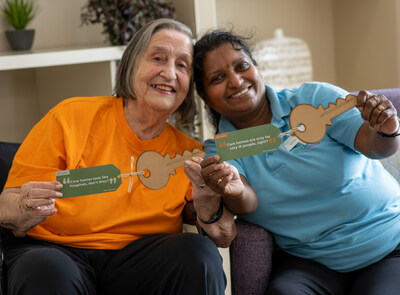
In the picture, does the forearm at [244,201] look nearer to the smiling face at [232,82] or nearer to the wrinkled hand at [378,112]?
the smiling face at [232,82]

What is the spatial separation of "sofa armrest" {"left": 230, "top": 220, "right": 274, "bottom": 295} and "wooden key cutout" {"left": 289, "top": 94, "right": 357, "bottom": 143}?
0.40 meters

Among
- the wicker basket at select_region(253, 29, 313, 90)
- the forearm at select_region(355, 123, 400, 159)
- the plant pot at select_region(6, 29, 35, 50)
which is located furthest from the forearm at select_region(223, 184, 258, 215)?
the wicker basket at select_region(253, 29, 313, 90)

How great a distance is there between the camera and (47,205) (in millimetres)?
1482

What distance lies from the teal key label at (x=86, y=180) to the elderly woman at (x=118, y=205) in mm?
24

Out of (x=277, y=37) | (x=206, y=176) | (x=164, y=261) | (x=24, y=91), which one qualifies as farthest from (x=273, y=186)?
(x=277, y=37)

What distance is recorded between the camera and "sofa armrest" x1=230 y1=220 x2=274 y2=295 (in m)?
1.69

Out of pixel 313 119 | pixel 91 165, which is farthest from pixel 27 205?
pixel 313 119

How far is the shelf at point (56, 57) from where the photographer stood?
2.13 metres

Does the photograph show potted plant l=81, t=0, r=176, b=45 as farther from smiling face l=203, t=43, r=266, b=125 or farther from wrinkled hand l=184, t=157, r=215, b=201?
→ wrinkled hand l=184, t=157, r=215, b=201

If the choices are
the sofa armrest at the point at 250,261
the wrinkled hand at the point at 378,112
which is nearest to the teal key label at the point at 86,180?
the sofa armrest at the point at 250,261

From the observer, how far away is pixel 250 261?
1.70m

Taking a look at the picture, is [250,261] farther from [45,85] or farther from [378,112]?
[45,85]

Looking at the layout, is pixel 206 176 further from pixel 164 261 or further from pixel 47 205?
pixel 47 205

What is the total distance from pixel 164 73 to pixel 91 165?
0.36m
